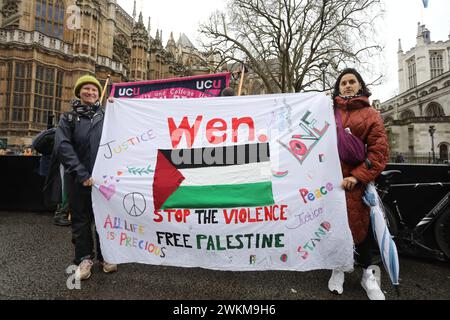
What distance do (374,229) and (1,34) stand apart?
2626 cm

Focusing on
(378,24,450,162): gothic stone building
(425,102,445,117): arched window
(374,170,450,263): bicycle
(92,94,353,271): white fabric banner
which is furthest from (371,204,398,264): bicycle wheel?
(425,102,445,117): arched window

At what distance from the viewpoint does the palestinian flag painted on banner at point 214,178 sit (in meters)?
2.47

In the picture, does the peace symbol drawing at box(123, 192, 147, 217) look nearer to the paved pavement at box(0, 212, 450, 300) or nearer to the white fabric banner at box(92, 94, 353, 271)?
the white fabric banner at box(92, 94, 353, 271)

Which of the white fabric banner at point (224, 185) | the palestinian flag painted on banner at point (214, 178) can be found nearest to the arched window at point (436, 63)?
the white fabric banner at point (224, 185)

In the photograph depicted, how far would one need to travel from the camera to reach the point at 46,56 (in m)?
18.5

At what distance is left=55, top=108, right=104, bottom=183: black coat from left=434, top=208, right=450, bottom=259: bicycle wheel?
A: 13.9 feet

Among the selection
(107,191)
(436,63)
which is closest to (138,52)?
(107,191)

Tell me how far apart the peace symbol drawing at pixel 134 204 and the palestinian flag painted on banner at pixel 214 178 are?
0.15 metres

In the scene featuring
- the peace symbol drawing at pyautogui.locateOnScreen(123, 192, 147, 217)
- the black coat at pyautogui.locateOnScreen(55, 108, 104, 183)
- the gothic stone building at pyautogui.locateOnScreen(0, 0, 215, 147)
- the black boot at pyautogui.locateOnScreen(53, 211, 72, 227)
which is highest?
the gothic stone building at pyautogui.locateOnScreen(0, 0, 215, 147)

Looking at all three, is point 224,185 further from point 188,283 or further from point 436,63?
point 436,63

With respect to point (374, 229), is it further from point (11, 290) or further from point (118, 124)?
point (11, 290)

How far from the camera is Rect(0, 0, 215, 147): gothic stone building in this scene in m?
17.6

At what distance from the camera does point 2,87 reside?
17.5 metres
